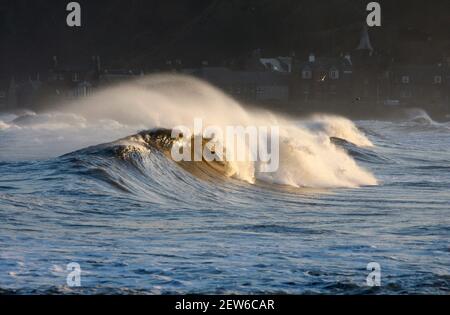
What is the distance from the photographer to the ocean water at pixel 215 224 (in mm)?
14453

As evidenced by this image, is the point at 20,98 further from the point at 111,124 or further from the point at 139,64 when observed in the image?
the point at 111,124

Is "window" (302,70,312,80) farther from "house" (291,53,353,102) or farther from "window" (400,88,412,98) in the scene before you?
"window" (400,88,412,98)

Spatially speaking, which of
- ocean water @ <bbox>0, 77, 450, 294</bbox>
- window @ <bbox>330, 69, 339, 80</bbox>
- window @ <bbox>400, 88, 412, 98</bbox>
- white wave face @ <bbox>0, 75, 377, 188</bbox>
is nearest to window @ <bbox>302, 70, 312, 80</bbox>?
window @ <bbox>330, 69, 339, 80</bbox>

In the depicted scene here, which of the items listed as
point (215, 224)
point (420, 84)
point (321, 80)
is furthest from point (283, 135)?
point (420, 84)

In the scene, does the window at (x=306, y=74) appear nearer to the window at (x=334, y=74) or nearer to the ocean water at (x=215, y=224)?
the window at (x=334, y=74)

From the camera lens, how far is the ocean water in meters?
14.5

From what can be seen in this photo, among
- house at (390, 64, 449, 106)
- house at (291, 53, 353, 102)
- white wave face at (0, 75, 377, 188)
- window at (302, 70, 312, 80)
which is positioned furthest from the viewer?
window at (302, 70, 312, 80)

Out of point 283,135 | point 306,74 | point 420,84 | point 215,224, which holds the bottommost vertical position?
point 215,224

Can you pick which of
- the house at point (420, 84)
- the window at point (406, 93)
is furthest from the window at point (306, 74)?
the window at point (406, 93)

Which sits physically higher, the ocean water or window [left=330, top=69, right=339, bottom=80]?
window [left=330, top=69, right=339, bottom=80]

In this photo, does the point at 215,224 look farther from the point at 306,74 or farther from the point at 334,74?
the point at 334,74

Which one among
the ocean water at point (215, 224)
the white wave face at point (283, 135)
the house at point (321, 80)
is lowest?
the ocean water at point (215, 224)

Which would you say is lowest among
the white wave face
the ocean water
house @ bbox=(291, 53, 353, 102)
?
the ocean water

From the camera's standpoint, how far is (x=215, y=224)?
1919 centimetres
